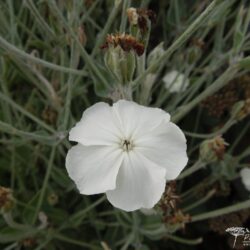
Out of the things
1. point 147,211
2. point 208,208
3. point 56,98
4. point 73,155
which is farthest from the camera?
point 208,208

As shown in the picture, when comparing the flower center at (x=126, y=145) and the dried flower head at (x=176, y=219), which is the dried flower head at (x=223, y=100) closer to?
the dried flower head at (x=176, y=219)

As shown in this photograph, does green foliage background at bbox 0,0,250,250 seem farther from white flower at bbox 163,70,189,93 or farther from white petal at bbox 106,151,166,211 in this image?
white petal at bbox 106,151,166,211

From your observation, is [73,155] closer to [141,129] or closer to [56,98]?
[141,129]

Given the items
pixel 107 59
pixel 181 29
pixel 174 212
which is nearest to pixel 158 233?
pixel 174 212

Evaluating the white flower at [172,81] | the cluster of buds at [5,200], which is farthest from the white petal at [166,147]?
the white flower at [172,81]

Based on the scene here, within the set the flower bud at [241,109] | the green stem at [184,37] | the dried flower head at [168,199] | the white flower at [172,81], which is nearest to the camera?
the green stem at [184,37]
